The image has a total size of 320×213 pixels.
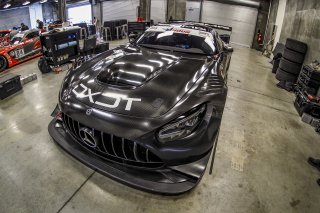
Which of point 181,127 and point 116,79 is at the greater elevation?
point 116,79

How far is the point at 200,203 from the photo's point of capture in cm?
149

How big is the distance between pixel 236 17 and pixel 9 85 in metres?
10.7

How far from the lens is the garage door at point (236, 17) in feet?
34.3

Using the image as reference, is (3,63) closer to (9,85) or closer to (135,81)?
(9,85)

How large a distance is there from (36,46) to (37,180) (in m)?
4.52

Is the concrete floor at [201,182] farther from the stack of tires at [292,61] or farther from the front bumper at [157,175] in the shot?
the stack of tires at [292,61]

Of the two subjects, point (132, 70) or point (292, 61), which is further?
point (292, 61)

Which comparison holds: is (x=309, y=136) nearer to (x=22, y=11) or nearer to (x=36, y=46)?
(x=36, y=46)

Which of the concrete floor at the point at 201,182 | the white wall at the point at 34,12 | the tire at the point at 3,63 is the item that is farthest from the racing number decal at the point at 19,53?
the white wall at the point at 34,12

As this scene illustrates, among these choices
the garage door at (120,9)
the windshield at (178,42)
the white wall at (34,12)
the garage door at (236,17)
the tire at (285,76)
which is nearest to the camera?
the windshield at (178,42)

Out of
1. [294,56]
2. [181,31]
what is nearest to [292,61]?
[294,56]

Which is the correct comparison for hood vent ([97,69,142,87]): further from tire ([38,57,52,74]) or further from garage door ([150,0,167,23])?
garage door ([150,0,167,23])

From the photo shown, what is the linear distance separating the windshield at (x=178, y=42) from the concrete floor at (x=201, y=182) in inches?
37.8

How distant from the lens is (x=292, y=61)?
441cm
